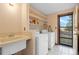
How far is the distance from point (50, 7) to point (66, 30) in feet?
1.42

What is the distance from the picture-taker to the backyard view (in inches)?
61.5

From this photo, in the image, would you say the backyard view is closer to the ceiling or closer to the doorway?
the doorway

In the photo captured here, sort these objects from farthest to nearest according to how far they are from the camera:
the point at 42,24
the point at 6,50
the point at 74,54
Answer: the point at 42,24 < the point at 74,54 < the point at 6,50

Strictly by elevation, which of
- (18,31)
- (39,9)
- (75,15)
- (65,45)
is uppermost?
(39,9)

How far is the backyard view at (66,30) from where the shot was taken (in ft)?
5.12

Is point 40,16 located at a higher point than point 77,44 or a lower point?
higher

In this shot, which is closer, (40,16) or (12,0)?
(12,0)

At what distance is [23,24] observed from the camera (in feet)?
5.01

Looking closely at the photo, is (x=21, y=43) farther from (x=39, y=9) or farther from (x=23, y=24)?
(x=39, y=9)

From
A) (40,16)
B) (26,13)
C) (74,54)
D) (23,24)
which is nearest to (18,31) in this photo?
(23,24)

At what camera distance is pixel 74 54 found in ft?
4.76

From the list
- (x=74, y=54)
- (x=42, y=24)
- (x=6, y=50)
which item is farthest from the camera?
(x=42, y=24)

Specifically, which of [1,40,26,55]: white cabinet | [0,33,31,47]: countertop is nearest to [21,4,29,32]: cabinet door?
[0,33,31,47]: countertop

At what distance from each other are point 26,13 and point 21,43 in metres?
0.45
